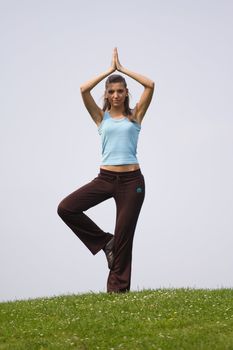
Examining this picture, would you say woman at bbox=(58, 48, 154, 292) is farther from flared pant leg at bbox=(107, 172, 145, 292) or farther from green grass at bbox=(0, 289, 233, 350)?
green grass at bbox=(0, 289, 233, 350)

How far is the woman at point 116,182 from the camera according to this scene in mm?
15117

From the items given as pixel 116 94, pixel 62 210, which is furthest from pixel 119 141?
pixel 62 210

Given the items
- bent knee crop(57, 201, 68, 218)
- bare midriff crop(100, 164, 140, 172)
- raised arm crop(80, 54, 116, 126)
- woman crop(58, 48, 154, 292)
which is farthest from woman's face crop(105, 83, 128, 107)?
bent knee crop(57, 201, 68, 218)

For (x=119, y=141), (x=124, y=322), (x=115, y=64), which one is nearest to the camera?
(x=124, y=322)

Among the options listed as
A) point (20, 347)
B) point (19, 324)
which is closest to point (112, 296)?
point (19, 324)

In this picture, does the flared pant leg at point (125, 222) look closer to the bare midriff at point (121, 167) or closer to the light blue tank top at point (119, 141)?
the bare midriff at point (121, 167)

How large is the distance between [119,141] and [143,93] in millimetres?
1293

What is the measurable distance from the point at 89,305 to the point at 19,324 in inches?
62.7

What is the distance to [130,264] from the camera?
51.0ft

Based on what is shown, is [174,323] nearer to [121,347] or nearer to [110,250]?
[121,347]

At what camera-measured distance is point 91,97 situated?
15.5 m

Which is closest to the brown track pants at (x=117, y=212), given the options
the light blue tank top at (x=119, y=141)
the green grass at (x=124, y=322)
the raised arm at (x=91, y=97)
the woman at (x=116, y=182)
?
the woman at (x=116, y=182)

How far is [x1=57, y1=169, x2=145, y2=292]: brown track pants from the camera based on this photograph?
49.7ft

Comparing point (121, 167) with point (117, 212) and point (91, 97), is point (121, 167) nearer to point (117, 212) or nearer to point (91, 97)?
point (117, 212)
